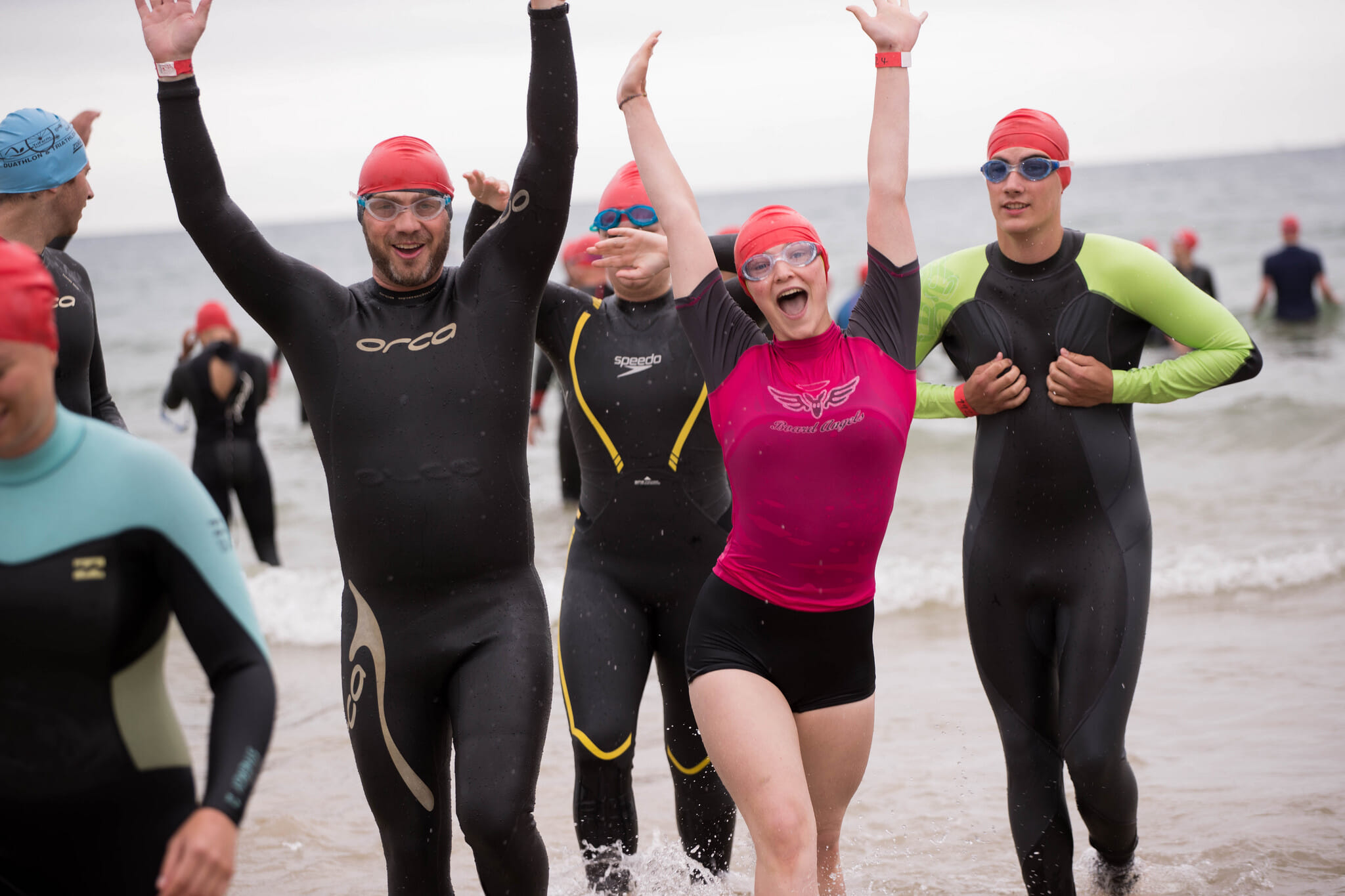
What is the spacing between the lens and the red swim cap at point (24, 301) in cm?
232

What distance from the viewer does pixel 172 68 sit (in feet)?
11.7

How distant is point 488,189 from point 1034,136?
1.88 m

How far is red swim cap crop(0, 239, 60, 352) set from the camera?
232 centimetres

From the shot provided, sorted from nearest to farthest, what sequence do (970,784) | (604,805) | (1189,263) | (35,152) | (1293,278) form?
(35,152)
(604,805)
(970,784)
(1189,263)
(1293,278)

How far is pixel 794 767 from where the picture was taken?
11.2 ft

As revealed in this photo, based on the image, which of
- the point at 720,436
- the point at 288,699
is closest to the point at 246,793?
the point at 720,436

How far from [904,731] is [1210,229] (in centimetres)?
3764

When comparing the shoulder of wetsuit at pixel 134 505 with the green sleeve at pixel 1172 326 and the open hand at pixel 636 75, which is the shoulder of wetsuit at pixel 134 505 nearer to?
the open hand at pixel 636 75

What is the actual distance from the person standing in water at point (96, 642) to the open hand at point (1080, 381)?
2867 mm

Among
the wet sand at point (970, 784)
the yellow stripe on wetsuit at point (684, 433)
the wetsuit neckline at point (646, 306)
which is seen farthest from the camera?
the wet sand at point (970, 784)

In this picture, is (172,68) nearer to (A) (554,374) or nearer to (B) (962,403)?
(B) (962,403)

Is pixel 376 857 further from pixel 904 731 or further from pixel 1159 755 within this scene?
pixel 1159 755

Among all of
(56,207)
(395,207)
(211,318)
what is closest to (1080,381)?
(395,207)

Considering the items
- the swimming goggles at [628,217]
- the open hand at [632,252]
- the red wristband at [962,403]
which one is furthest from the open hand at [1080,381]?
the swimming goggles at [628,217]
